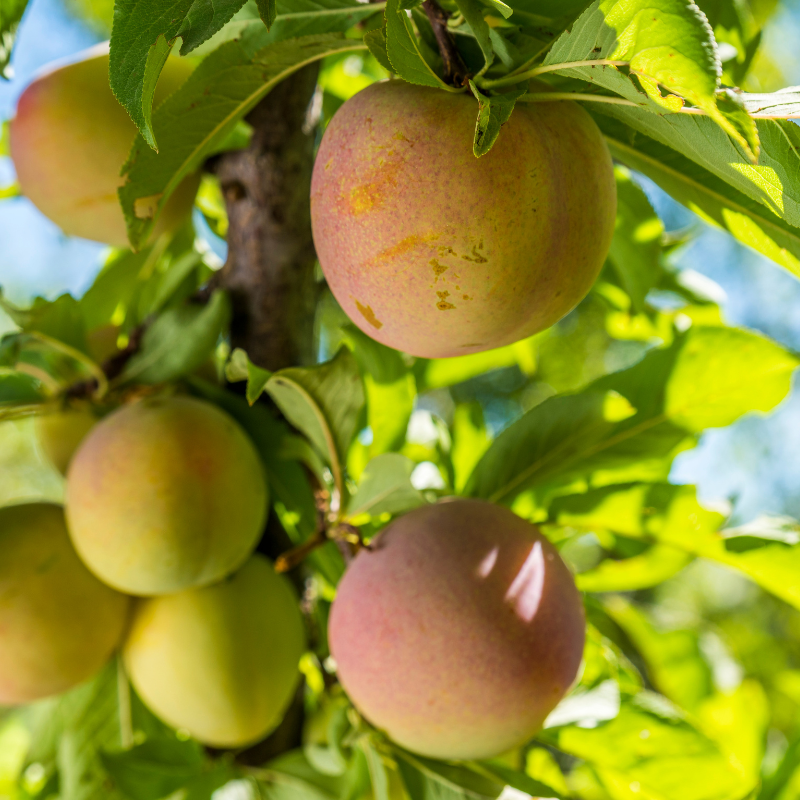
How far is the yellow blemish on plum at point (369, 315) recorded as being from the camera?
433 millimetres

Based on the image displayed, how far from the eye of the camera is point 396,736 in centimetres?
54

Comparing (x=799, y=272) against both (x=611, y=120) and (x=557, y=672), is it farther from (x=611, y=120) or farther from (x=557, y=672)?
(x=557, y=672)

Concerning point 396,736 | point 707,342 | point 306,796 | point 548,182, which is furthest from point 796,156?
point 306,796

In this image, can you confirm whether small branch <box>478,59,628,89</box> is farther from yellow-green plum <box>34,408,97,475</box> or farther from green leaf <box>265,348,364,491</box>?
yellow-green plum <box>34,408,97,475</box>

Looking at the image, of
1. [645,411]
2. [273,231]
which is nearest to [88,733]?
[273,231]

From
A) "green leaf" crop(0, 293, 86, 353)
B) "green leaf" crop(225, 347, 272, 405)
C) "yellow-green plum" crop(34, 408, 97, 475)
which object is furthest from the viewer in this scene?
"yellow-green plum" crop(34, 408, 97, 475)

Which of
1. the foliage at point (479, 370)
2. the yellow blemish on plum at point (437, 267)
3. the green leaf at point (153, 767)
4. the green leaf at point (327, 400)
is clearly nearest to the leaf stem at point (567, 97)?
the foliage at point (479, 370)

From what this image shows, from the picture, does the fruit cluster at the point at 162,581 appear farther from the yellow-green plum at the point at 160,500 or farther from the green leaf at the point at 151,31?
the green leaf at the point at 151,31

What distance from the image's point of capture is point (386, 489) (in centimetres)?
60

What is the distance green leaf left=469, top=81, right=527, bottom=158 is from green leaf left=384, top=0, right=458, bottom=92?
0.05 metres

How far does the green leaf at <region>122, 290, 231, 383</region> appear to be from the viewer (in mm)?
694

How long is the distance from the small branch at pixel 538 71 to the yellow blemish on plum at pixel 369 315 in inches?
5.7

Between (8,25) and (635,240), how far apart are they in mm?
568

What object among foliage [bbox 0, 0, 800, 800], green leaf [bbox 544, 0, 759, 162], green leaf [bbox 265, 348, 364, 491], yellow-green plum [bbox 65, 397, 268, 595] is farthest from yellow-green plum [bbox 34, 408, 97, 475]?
green leaf [bbox 544, 0, 759, 162]
